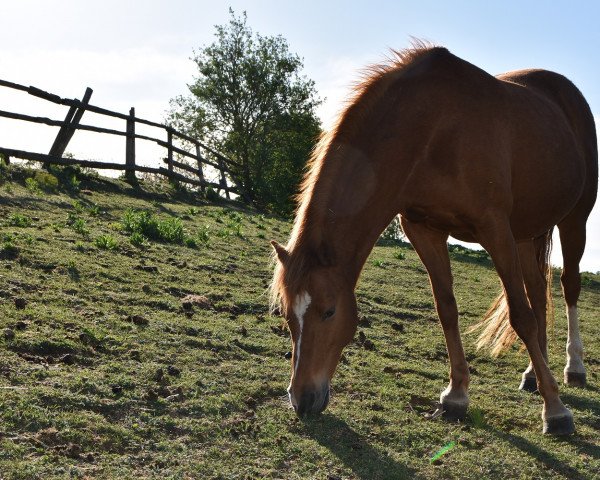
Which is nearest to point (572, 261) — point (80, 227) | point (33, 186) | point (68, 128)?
point (80, 227)

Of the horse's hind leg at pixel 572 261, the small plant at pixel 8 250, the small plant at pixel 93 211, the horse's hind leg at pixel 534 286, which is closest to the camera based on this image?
the horse's hind leg at pixel 534 286

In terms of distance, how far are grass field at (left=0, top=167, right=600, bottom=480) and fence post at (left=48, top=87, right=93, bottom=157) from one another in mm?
6762

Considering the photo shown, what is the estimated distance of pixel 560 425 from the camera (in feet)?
15.4

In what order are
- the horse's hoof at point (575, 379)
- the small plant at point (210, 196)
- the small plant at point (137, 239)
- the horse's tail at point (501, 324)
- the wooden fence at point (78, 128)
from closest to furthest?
the horse's hoof at point (575, 379) → the horse's tail at point (501, 324) → the small plant at point (137, 239) → the wooden fence at point (78, 128) → the small plant at point (210, 196)

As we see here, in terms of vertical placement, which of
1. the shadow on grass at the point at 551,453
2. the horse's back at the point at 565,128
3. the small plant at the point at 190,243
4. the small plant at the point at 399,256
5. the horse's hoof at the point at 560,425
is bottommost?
the shadow on grass at the point at 551,453

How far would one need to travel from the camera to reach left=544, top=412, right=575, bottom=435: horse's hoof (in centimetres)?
469

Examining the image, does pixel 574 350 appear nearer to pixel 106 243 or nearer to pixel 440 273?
pixel 440 273

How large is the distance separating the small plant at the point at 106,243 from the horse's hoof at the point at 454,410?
498 cm

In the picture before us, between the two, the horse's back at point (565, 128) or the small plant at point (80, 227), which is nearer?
the horse's back at point (565, 128)

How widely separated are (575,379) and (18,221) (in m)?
6.94

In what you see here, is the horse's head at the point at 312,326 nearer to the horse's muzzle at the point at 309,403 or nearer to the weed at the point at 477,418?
the horse's muzzle at the point at 309,403

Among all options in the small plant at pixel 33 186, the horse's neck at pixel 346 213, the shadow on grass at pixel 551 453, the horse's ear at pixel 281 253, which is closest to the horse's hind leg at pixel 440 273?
the shadow on grass at pixel 551 453

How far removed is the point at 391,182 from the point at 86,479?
2.59 metres

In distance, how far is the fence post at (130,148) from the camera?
17.1m
